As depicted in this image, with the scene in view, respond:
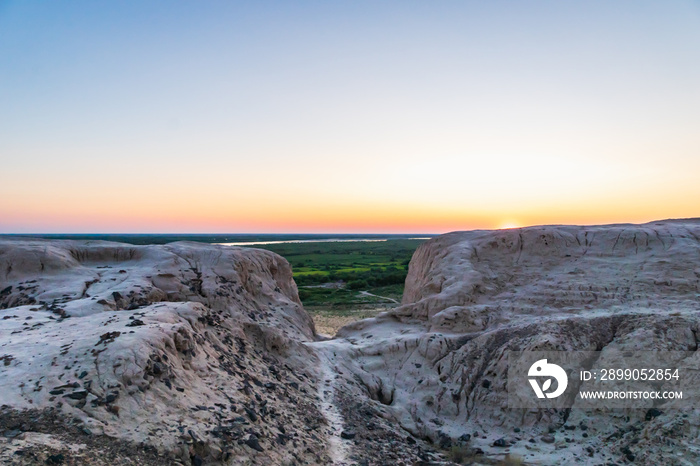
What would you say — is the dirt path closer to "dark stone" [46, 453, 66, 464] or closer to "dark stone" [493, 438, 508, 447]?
"dark stone" [493, 438, 508, 447]

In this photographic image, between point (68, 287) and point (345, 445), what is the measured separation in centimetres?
895

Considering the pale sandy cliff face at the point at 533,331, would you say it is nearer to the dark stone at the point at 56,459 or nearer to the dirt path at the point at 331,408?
the dirt path at the point at 331,408

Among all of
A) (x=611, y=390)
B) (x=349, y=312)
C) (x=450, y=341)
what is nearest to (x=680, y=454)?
(x=611, y=390)

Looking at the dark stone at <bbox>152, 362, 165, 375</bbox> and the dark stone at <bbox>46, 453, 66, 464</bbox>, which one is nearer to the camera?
the dark stone at <bbox>46, 453, 66, 464</bbox>

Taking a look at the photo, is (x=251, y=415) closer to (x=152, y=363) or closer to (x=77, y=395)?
(x=152, y=363)

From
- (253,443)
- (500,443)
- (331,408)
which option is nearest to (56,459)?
(253,443)

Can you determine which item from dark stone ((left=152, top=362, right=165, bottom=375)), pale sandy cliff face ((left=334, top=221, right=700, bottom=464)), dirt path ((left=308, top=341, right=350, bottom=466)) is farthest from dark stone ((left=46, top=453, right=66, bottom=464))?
pale sandy cliff face ((left=334, top=221, right=700, bottom=464))

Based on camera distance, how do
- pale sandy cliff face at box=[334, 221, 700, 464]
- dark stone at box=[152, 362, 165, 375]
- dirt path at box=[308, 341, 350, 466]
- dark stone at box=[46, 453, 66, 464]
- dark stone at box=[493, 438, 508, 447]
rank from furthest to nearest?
1. dark stone at box=[493, 438, 508, 447]
2. pale sandy cliff face at box=[334, 221, 700, 464]
3. dirt path at box=[308, 341, 350, 466]
4. dark stone at box=[152, 362, 165, 375]
5. dark stone at box=[46, 453, 66, 464]

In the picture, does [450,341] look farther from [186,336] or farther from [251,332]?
[186,336]

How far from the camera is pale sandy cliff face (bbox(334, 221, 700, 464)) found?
871cm

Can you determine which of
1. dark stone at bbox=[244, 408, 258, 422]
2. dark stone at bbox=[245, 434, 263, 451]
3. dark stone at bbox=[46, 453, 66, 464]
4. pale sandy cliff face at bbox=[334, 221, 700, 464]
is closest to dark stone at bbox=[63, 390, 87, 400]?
dark stone at bbox=[46, 453, 66, 464]

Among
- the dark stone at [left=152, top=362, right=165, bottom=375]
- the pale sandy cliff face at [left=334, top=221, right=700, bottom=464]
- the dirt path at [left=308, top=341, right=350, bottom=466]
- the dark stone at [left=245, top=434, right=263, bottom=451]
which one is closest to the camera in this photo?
the dark stone at [left=245, top=434, right=263, bottom=451]

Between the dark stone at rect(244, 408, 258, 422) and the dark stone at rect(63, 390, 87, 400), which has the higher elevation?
the dark stone at rect(63, 390, 87, 400)

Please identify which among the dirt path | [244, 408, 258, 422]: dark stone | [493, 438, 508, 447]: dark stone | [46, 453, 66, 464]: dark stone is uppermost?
[46, 453, 66, 464]: dark stone
